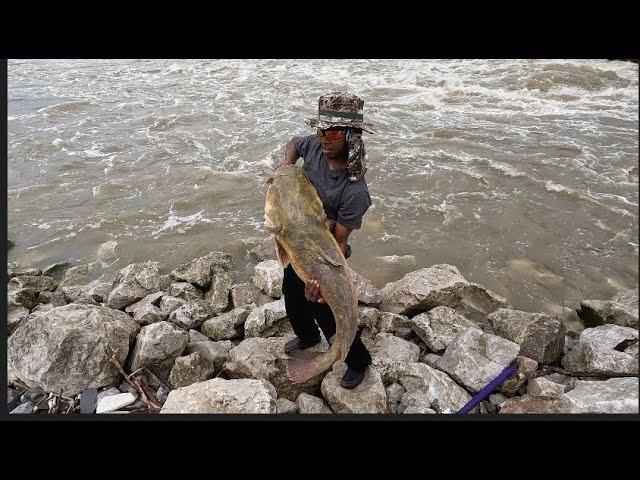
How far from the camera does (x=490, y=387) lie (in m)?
3.30

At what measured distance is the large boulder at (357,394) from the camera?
3086mm

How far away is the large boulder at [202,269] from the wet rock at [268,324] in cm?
123

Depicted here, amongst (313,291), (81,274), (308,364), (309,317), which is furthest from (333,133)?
(81,274)

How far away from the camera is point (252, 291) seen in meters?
4.70

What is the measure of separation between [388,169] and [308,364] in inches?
214

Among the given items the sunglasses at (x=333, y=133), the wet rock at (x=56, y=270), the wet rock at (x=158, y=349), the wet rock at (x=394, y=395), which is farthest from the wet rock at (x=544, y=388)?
the wet rock at (x=56, y=270)

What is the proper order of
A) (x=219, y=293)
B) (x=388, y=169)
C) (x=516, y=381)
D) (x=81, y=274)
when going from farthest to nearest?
(x=388, y=169) < (x=81, y=274) < (x=219, y=293) < (x=516, y=381)

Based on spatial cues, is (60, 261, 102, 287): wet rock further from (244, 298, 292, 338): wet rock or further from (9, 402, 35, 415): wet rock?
(244, 298, 292, 338): wet rock

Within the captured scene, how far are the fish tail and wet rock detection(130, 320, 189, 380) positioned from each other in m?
0.96

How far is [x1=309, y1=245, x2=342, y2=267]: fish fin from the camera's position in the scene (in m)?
2.60

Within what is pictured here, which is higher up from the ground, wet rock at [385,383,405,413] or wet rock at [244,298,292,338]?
wet rock at [244,298,292,338]

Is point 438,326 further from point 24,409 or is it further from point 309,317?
point 24,409

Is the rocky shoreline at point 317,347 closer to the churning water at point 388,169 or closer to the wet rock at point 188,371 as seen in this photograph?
the wet rock at point 188,371

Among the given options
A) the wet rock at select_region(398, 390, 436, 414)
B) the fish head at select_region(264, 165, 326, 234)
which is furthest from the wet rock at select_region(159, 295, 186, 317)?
the wet rock at select_region(398, 390, 436, 414)
